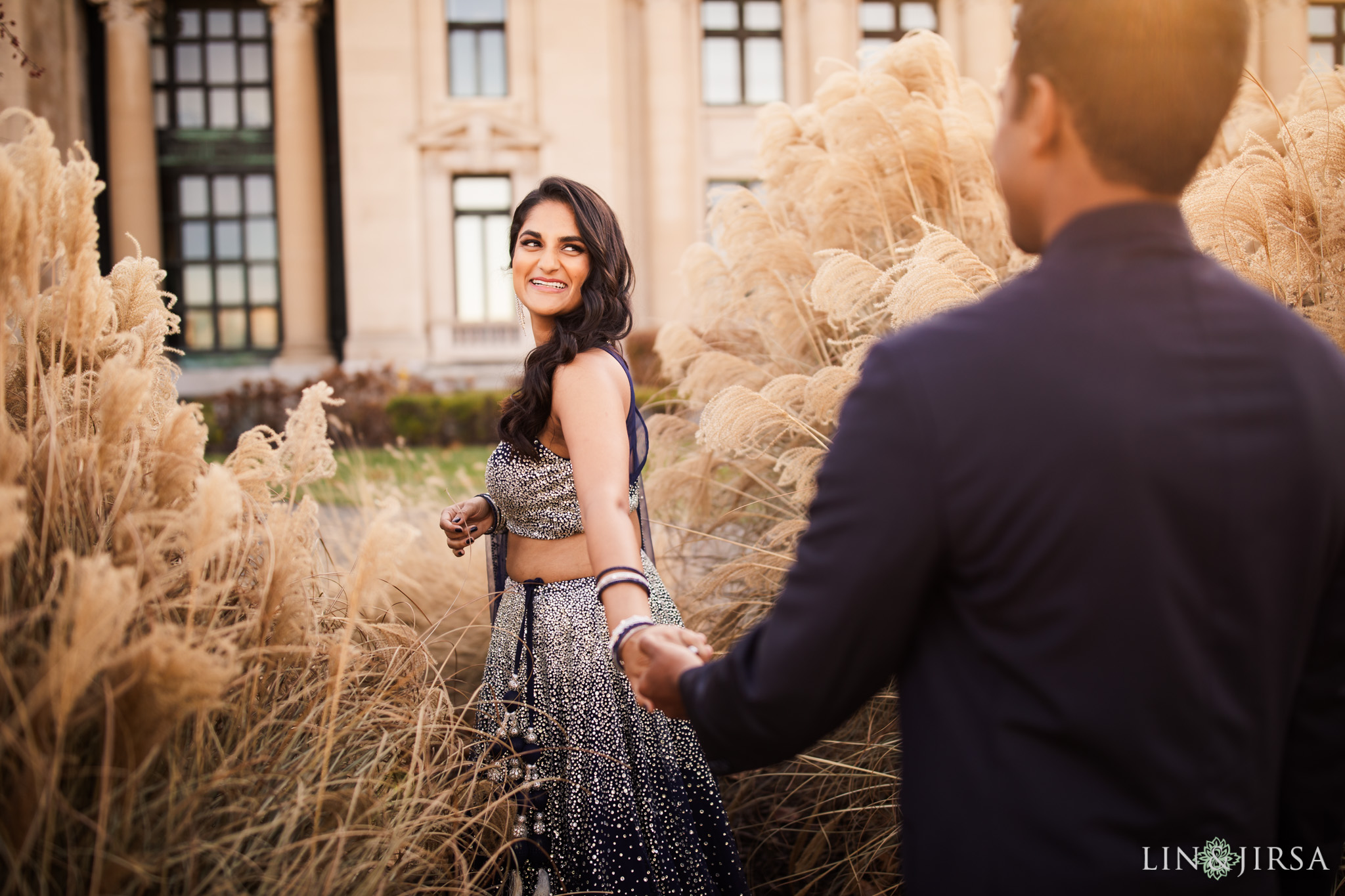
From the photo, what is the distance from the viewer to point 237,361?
21.8m

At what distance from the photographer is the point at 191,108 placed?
21656mm

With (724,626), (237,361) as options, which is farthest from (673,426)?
(237,361)

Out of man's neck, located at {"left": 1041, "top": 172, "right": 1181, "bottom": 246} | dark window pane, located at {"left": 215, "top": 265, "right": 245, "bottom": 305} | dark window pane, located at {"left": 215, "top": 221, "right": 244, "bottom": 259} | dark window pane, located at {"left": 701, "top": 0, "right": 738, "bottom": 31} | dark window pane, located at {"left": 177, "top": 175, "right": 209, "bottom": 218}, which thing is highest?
dark window pane, located at {"left": 701, "top": 0, "right": 738, "bottom": 31}

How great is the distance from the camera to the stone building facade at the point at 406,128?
19.5 metres

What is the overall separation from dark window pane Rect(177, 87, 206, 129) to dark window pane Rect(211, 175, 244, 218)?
1380mm

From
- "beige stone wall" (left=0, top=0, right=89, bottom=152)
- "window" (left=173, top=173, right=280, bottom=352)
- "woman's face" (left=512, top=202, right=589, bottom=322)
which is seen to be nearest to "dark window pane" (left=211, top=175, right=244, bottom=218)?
"window" (left=173, top=173, right=280, bottom=352)

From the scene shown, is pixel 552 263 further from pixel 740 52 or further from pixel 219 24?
pixel 219 24

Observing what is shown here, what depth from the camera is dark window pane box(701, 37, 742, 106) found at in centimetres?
2172

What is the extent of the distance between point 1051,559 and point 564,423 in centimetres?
137

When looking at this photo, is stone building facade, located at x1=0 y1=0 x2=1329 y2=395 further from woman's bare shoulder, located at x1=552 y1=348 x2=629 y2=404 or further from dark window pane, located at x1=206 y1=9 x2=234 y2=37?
woman's bare shoulder, located at x1=552 y1=348 x2=629 y2=404

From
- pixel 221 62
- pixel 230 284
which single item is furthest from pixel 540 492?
pixel 221 62

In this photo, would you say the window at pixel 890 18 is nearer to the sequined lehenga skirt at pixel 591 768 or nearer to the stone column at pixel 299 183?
the stone column at pixel 299 183

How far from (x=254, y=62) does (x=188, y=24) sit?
1.72 meters

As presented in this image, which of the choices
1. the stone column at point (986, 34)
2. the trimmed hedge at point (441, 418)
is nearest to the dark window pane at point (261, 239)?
the trimmed hedge at point (441, 418)
